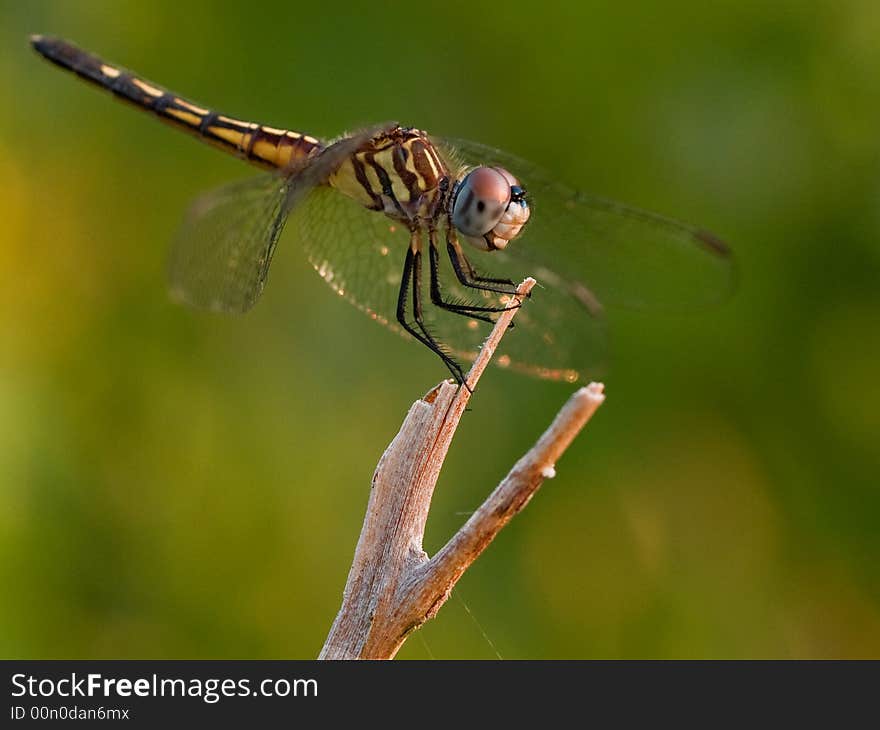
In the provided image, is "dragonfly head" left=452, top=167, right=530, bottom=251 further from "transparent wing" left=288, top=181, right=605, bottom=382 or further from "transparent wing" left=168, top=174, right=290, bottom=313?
"transparent wing" left=168, top=174, right=290, bottom=313

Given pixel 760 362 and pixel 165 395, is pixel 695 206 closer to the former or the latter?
pixel 760 362

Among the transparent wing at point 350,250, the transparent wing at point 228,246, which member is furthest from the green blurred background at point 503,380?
the transparent wing at point 228,246

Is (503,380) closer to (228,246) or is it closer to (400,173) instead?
(400,173)

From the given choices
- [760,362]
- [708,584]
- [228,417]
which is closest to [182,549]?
[228,417]

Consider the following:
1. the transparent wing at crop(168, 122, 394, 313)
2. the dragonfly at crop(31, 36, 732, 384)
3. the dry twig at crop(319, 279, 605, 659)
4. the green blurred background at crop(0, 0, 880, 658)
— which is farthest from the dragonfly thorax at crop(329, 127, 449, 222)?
the dry twig at crop(319, 279, 605, 659)

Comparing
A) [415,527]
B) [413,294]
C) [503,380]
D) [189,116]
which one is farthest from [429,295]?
[415,527]
